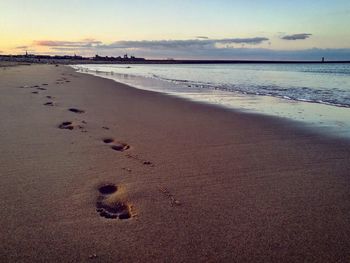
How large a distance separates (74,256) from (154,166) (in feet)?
6.05

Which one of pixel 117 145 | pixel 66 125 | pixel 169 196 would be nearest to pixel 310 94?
pixel 66 125

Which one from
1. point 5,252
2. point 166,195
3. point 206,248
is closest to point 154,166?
point 166,195

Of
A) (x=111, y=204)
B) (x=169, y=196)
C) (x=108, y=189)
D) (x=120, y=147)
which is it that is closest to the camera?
(x=111, y=204)

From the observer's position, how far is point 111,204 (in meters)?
2.87

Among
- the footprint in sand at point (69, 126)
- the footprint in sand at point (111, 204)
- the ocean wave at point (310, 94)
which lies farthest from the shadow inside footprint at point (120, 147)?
the ocean wave at point (310, 94)

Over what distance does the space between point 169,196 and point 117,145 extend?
1.95 meters

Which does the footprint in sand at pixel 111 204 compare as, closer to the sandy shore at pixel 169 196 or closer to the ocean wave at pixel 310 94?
the sandy shore at pixel 169 196

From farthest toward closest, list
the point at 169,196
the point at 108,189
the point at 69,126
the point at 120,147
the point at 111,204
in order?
the point at 69,126, the point at 120,147, the point at 108,189, the point at 169,196, the point at 111,204

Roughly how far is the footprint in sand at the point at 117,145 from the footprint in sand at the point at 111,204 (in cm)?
143

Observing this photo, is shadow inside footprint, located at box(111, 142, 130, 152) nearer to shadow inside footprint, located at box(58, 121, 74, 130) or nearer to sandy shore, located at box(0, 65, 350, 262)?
sandy shore, located at box(0, 65, 350, 262)

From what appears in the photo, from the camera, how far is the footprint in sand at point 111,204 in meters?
2.68

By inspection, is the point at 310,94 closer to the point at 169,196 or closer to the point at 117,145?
the point at 117,145

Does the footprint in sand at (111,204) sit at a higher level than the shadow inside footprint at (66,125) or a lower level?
higher

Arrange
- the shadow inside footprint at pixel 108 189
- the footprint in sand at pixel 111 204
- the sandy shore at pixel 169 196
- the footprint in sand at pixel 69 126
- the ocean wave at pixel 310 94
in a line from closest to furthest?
the sandy shore at pixel 169 196, the footprint in sand at pixel 111 204, the shadow inside footprint at pixel 108 189, the footprint in sand at pixel 69 126, the ocean wave at pixel 310 94
